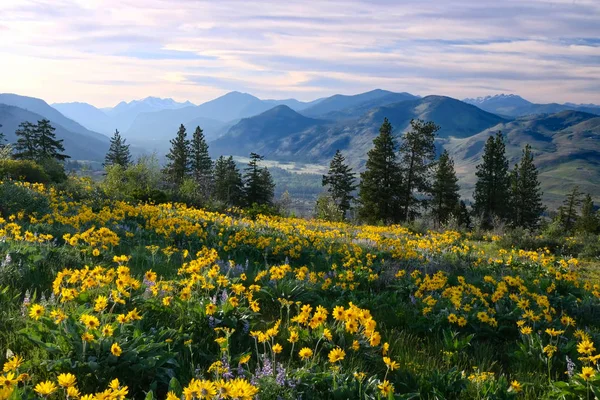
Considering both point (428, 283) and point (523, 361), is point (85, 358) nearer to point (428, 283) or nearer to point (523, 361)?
point (523, 361)

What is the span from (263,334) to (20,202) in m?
8.36

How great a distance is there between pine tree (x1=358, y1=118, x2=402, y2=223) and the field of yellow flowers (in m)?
37.2

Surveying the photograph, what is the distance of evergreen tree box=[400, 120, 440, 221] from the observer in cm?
4325

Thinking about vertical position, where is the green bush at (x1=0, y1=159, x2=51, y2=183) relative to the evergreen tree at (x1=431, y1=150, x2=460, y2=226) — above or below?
above

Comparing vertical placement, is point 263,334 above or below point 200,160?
above

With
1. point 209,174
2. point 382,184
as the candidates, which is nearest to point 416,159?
point 382,184

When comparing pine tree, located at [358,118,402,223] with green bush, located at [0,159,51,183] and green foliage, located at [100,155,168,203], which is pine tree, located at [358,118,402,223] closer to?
green foliage, located at [100,155,168,203]

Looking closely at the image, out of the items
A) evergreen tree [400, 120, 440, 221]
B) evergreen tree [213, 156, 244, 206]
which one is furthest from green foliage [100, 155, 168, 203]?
evergreen tree [400, 120, 440, 221]

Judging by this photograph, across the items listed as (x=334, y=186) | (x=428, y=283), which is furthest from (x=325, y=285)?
(x=334, y=186)

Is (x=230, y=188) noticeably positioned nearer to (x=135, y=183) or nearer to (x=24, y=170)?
(x=135, y=183)

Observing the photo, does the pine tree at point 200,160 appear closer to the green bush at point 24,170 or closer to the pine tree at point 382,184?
the pine tree at point 382,184

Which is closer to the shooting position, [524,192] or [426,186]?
[426,186]

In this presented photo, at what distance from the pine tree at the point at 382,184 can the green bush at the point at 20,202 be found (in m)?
36.8

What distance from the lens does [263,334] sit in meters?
3.08
